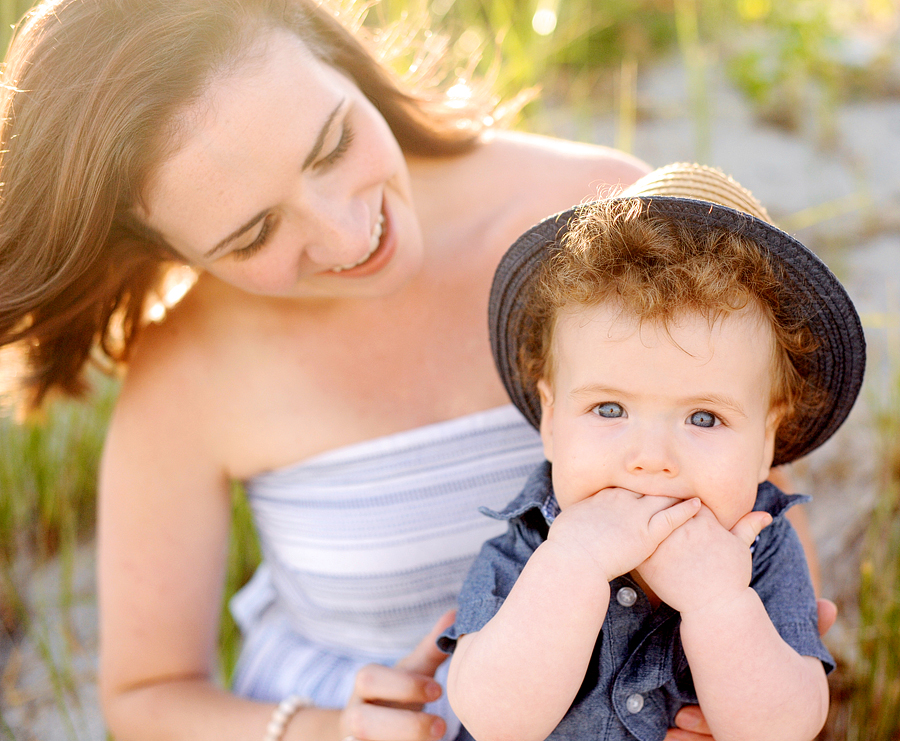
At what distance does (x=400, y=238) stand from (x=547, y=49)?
1.98m

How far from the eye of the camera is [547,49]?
127 inches

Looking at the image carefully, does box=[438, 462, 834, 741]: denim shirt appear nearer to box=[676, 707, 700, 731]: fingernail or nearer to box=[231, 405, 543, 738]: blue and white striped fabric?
box=[676, 707, 700, 731]: fingernail

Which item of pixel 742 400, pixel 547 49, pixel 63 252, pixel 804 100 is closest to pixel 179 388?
pixel 63 252

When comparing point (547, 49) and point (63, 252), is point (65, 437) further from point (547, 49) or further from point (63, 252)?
point (547, 49)

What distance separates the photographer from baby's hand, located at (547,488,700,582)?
1.10 metres

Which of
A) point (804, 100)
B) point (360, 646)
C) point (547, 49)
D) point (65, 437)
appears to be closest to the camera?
point (360, 646)

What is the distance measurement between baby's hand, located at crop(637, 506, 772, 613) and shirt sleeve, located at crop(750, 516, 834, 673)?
0.15 meters

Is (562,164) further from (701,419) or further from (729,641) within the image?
(729,641)

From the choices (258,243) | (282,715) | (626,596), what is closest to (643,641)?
(626,596)

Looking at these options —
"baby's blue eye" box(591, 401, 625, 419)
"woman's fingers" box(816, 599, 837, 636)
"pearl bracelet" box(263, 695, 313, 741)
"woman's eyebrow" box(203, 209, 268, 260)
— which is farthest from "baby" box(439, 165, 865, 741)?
"pearl bracelet" box(263, 695, 313, 741)

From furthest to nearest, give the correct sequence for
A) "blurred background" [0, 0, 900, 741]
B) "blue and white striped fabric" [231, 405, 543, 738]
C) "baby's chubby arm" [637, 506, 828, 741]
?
1. "blurred background" [0, 0, 900, 741]
2. "blue and white striped fabric" [231, 405, 543, 738]
3. "baby's chubby arm" [637, 506, 828, 741]

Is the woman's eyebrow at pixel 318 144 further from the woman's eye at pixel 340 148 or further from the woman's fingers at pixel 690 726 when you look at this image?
the woman's fingers at pixel 690 726

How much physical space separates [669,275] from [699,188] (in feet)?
0.54

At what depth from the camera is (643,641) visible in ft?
4.04
